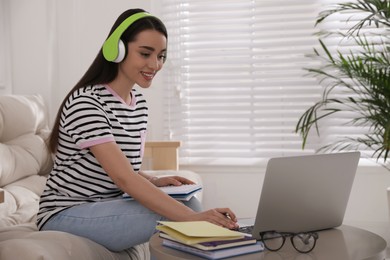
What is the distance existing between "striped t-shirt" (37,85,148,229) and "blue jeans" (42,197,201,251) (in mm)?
68

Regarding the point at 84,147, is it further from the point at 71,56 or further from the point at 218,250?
the point at 71,56

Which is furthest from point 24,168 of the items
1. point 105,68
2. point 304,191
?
point 304,191

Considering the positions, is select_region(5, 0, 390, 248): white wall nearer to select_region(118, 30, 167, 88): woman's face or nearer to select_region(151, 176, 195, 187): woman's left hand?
select_region(151, 176, 195, 187): woman's left hand

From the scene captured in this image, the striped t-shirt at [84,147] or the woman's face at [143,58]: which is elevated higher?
the woman's face at [143,58]

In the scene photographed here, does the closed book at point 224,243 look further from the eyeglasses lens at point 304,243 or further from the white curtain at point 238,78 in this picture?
the white curtain at point 238,78

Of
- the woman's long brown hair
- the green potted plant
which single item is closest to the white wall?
the green potted plant

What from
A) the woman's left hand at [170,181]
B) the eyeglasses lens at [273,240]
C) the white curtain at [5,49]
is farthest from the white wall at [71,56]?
the eyeglasses lens at [273,240]

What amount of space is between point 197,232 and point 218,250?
6 centimetres

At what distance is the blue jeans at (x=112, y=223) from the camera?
6.60ft

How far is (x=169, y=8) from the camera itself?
4.02 meters

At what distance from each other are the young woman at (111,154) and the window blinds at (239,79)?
1681 millimetres

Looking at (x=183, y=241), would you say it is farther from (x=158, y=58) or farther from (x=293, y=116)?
(x=293, y=116)

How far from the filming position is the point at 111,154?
6.61ft

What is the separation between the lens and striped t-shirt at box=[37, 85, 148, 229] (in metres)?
2.07
